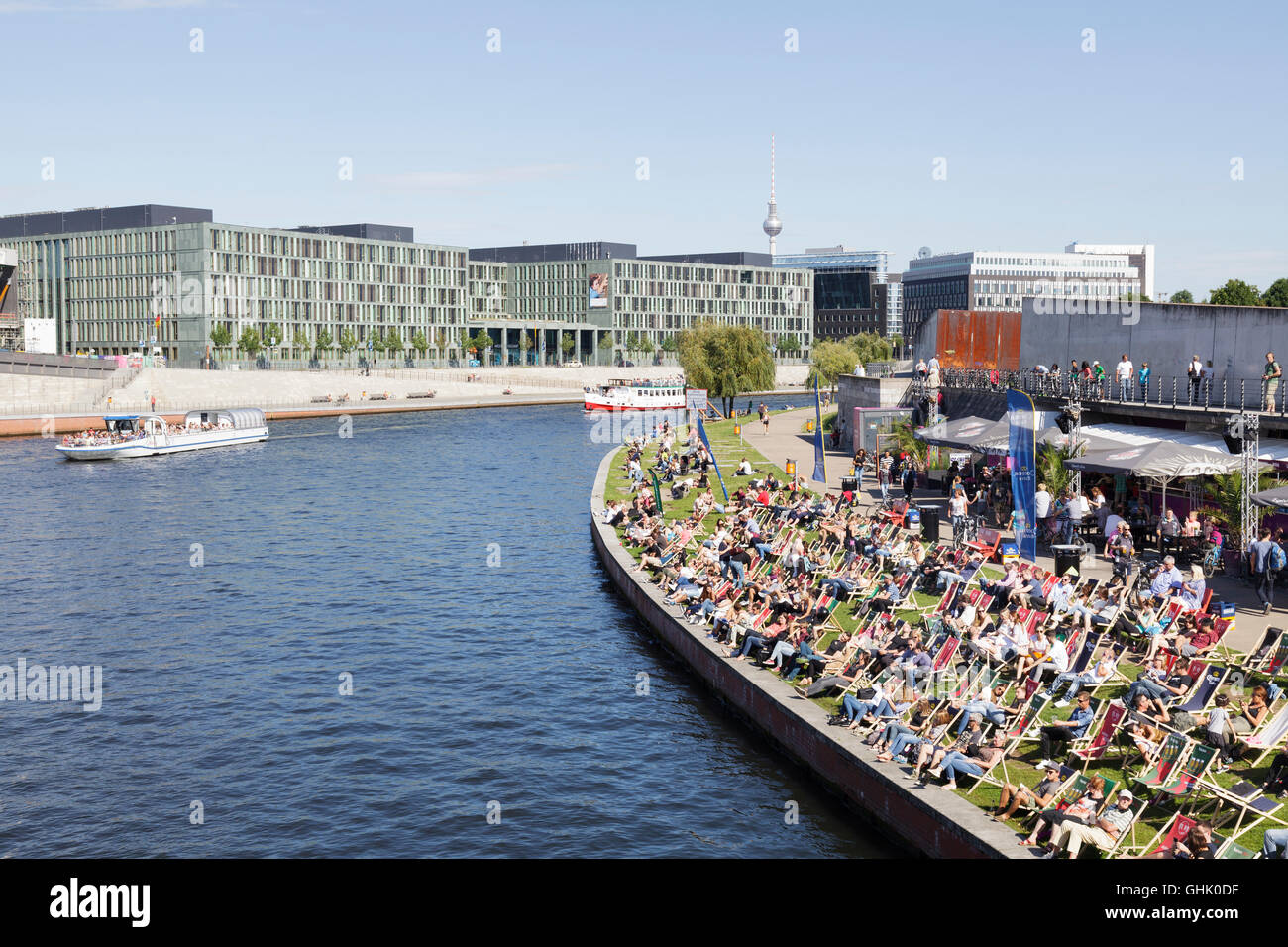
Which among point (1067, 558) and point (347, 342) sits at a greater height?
point (347, 342)

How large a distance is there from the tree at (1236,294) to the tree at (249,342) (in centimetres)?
9599

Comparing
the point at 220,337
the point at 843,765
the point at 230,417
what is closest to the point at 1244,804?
the point at 843,765

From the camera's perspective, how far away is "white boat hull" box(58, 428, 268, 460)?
206ft

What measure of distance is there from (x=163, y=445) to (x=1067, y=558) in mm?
57137

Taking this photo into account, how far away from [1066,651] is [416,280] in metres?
151

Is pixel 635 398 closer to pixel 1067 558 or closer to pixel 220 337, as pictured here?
pixel 220 337

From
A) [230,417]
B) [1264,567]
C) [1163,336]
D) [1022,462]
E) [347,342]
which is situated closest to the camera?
[1264,567]

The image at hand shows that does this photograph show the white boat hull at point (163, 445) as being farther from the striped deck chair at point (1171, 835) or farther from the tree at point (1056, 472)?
the striped deck chair at point (1171, 835)

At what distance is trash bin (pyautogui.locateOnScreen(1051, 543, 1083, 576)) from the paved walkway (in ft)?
2.25

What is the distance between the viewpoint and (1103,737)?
1351cm

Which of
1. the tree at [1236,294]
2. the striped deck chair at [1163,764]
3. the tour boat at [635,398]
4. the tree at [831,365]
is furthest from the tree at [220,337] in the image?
the striped deck chair at [1163,764]

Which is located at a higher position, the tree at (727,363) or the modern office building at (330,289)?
the modern office building at (330,289)

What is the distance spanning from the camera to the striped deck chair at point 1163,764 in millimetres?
12359
